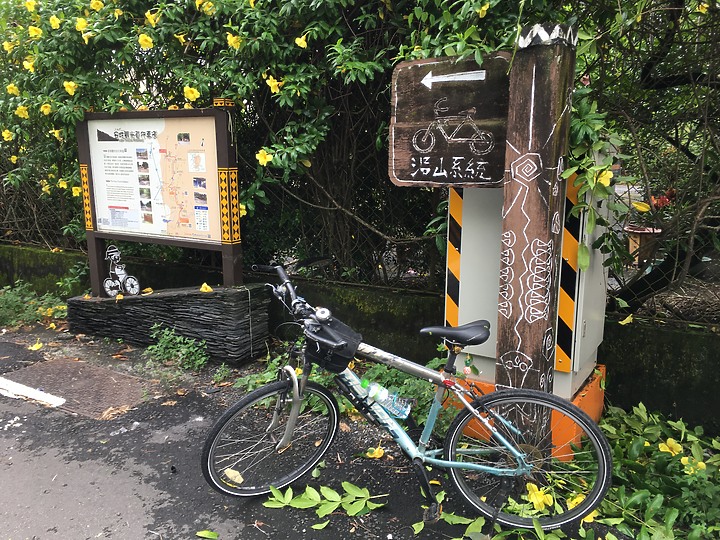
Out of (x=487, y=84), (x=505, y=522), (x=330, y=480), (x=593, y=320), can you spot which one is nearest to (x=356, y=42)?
(x=487, y=84)

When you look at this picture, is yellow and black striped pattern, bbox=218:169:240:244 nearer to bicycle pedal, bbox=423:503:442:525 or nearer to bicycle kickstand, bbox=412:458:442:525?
bicycle kickstand, bbox=412:458:442:525

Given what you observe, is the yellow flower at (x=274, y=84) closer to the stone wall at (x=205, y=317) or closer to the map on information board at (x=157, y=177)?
the map on information board at (x=157, y=177)

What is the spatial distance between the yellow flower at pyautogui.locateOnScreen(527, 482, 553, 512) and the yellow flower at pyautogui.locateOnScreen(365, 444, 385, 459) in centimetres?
93

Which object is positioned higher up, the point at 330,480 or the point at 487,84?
the point at 487,84

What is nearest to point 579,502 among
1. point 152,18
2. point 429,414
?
point 429,414

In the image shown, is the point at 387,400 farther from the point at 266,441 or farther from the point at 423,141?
the point at 423,141

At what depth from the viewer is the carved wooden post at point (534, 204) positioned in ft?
8.11

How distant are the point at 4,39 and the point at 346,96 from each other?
3.49 m

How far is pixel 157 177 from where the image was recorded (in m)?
4.83

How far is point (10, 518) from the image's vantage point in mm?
2799

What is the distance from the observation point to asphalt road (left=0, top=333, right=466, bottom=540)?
8.93 ft

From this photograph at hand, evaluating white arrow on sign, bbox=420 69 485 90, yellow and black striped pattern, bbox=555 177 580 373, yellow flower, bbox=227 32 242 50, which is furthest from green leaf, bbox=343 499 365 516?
yellow flower, bbox=227 32 242 50

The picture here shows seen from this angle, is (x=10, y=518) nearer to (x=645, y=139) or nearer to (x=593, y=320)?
(x=593, y=320)

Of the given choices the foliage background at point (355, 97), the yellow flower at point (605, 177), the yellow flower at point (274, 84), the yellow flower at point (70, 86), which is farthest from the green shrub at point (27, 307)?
the yellow flower at point (605, 177)
